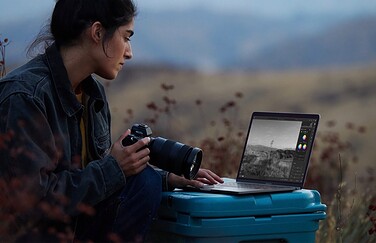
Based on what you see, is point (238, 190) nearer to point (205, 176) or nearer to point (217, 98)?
point (205, 176)

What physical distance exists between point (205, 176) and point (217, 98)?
19813mm

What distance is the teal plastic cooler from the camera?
3742 mm

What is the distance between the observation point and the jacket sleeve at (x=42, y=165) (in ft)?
11.9

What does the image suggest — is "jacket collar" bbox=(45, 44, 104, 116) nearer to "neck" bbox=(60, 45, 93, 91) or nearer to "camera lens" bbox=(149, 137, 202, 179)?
"neck" bbox=(60, 45, 93, 91)

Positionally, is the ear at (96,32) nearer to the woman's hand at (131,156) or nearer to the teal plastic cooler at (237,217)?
the woman's hand at (131,156)

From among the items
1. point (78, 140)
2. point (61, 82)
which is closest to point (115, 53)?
point (61, 82)

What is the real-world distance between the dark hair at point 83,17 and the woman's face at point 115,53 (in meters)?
0.02

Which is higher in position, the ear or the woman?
the ear

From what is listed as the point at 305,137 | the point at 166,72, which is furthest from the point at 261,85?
the point at 305,137

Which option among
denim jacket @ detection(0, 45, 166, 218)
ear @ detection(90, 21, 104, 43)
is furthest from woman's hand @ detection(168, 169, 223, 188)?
ear @ detection(90, 21, 104, 43)

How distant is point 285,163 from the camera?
4.11 m

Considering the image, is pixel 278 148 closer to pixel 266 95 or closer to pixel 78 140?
pixel 78 140

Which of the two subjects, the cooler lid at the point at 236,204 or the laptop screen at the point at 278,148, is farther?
the laptop screen at the point at 278,148

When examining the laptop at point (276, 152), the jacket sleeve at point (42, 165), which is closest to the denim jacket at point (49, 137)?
the jacket sleeve at point (42, 165)
